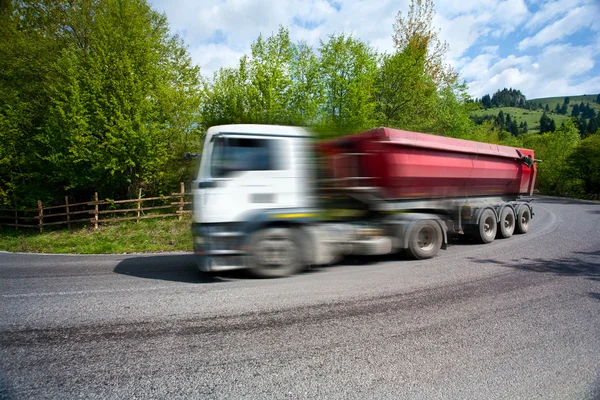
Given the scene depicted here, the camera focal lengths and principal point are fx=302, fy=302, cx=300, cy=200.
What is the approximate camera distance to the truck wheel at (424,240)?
665 cm

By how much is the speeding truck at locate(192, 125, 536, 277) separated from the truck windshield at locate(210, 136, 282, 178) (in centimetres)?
2

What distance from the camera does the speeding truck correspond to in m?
5.11

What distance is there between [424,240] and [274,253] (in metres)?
3.71

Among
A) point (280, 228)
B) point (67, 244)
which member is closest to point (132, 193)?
point (67, 244)

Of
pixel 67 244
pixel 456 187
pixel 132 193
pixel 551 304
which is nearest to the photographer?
pixel 551 304

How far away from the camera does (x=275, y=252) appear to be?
536 centimetres

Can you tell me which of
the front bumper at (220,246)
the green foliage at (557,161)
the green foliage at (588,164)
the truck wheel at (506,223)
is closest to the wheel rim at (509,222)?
the truck wheel at (506,223)

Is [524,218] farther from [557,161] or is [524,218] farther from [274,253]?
[557,161]

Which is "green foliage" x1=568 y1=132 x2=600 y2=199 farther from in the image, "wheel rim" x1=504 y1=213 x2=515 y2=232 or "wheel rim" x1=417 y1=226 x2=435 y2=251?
"wheel rim" x1=417 y1=226 x2=435 y2=251

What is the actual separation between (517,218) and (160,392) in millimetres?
10927

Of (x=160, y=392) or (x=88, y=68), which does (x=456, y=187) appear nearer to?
(x=160, y=392)

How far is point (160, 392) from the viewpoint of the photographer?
2.31 m

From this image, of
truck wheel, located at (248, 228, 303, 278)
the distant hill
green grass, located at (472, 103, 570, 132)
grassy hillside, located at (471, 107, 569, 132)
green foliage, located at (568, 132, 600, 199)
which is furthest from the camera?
the distant hill

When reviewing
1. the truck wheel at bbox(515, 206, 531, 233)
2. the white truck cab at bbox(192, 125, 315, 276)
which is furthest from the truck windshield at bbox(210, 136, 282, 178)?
the truck wheel at bbox(515, 206, 531, 233)
